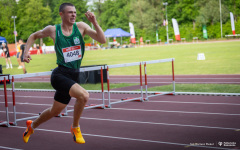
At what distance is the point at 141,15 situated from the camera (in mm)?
79688

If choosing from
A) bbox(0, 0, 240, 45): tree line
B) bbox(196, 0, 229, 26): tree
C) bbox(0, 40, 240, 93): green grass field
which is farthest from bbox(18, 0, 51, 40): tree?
bbox(0, 40, 240, 93): green grass field

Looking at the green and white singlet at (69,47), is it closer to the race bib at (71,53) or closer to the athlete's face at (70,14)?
the race bib at (71,53)

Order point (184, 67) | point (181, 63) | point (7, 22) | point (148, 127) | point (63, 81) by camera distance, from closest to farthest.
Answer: point (63, 81)
point (148, 127)
point (184, 67)
point (181, 63)
point (7, 22)

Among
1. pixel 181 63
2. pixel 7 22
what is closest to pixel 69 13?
pixel 181 63

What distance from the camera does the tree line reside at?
6606 cm

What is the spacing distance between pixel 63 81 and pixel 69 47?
44 cm

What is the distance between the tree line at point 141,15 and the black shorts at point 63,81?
6026cm

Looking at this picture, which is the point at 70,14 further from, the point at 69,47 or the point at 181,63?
the point at 181,63

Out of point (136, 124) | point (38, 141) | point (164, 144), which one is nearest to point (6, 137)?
point (38, 141)

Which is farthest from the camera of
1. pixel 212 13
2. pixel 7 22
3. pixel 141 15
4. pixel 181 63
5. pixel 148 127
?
pixel 7 22

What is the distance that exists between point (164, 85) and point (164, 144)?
313 inches

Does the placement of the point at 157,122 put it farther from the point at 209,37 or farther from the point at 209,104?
the point at 209,37

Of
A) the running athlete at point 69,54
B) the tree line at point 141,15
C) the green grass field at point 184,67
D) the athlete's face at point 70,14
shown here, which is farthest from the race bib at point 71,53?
the tree line at point 141,15

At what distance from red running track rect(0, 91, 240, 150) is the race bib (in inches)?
54.2
